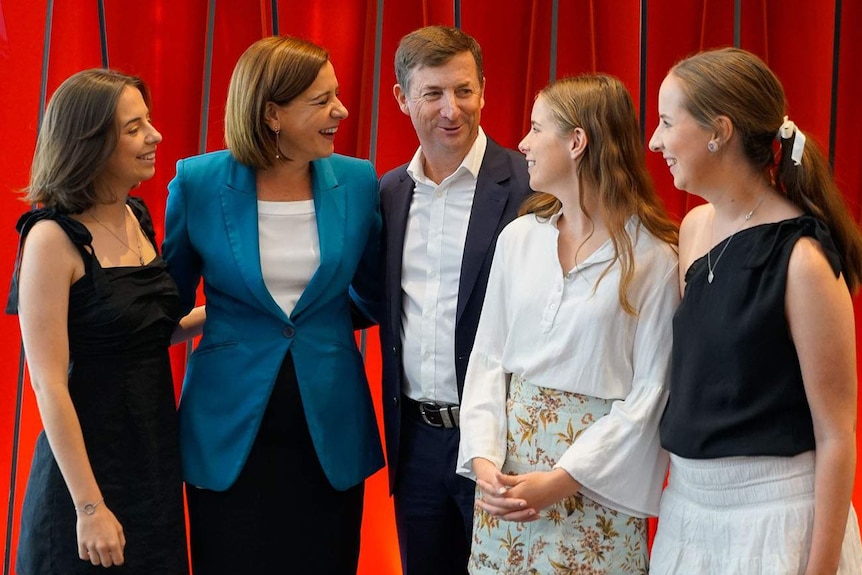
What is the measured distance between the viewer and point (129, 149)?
2.13 m

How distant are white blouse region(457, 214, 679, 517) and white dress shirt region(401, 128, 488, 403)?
298 mm

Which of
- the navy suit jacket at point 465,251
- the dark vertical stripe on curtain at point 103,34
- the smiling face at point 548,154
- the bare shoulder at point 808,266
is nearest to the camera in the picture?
the bare shoulder at point 808,266

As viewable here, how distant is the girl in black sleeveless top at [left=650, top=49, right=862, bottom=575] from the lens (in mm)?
1676

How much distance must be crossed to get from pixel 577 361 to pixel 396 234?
66 centimetres

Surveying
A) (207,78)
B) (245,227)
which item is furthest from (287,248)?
(207,78)

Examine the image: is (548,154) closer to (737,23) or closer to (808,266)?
(808,266)

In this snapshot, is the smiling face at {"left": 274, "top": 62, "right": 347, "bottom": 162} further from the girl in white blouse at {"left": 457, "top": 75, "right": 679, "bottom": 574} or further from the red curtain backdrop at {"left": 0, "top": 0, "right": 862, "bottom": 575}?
the red curtain backdrop at {"left": 0, "top": 0, "right": 862, "bottom": 575}

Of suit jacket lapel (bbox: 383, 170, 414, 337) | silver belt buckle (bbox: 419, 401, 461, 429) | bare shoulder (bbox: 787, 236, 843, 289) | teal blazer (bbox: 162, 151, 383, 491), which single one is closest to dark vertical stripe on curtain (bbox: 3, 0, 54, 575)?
teal blazer (bbox: 162, 151, 383, 491)

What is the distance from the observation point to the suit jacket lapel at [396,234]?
7.92 ft

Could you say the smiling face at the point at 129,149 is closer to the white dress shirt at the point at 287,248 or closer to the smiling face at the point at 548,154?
the white dress shirt at the point at 287,248

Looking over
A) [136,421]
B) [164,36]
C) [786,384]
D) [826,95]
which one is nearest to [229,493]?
[136,421]

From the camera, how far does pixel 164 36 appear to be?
3.14 m

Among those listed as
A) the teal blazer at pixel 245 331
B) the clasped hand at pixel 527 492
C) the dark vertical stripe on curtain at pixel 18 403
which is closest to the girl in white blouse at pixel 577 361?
the clasped hand at pixel 527 492

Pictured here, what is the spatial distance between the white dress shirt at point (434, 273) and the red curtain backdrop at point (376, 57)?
0.71 meters
